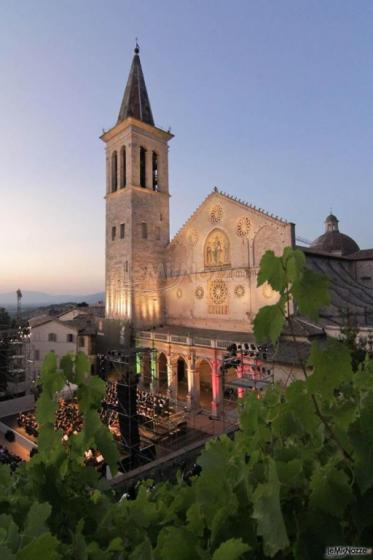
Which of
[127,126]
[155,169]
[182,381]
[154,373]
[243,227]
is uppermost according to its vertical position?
[127,126]

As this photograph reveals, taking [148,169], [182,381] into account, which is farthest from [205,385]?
[148,169]

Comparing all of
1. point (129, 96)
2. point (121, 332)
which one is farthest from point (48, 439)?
point (129, 96)

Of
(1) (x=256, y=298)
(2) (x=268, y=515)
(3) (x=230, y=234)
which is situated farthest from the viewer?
(3) (x=230, y=234)

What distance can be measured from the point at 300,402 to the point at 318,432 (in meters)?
0.41

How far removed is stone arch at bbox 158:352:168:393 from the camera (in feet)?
89.6

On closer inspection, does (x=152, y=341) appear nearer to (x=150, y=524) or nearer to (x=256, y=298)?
(x=256, y=298)

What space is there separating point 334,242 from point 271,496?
1712 inches

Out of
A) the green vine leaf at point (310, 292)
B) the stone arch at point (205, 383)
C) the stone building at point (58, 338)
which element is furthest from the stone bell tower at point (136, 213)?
the green vine leaf at point (310, 292)

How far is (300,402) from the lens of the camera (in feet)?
3.60

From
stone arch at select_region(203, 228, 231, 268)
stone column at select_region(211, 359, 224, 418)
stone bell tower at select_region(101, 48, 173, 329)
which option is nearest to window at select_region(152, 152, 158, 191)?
stone bell tower at select_region(101, 48, 173, 329)

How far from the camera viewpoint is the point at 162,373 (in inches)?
1112

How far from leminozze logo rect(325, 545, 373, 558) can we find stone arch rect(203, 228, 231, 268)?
25070mm

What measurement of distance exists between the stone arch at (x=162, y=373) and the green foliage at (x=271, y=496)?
2580 centimetres

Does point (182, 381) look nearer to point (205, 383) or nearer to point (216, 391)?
point (205, 383)
